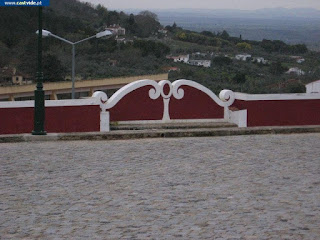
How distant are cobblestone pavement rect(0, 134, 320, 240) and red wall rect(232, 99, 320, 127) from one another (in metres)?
4.38

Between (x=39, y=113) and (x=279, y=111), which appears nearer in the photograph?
(x=39, y=113)

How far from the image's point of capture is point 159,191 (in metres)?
7.91

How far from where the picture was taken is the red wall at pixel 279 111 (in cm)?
1627

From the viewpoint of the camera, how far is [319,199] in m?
7.50

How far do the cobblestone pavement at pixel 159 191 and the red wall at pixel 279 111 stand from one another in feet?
14.4

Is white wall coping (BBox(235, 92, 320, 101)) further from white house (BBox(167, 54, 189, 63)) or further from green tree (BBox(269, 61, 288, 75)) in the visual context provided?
white house (BBox(167, 54, 189, 63))

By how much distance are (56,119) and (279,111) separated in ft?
16.3

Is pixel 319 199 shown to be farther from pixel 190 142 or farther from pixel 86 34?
pixel 86 34

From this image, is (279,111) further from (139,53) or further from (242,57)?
(139,53)

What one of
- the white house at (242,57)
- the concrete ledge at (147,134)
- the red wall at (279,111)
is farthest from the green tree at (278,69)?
the concrete ledge at (147,134)

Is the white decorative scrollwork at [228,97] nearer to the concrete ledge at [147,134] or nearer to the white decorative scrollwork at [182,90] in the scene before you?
the white decorative scrollwork at [182,90]

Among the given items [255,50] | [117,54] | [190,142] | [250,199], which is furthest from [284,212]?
[255,50]

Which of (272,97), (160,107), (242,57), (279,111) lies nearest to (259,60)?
(242,57)

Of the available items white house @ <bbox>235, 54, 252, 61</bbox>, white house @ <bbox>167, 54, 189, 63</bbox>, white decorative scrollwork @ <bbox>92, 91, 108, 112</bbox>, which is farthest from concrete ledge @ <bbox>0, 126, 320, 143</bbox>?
white house @ <bbox>167, 54, 189, 63</bbox>
